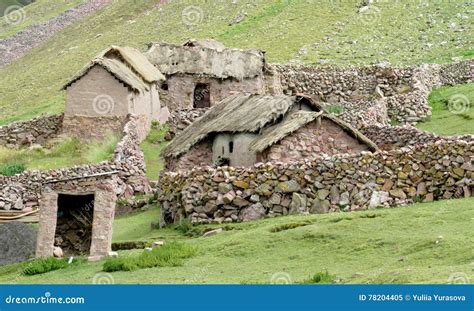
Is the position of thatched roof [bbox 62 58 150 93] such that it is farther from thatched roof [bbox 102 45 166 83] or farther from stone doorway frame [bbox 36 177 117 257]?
stone doorway frame [bbox 36 177 117 257]

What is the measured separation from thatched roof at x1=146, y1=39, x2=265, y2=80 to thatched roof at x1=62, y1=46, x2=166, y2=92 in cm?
121

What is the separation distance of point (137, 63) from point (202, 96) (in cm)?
481

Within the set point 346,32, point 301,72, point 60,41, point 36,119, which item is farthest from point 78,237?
point 60,41

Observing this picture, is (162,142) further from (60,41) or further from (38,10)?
(38,10)

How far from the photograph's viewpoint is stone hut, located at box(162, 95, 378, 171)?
92.7 feet

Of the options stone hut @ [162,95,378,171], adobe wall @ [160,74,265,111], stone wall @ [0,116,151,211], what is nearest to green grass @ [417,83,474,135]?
stone hut @ [162,95,378,171]

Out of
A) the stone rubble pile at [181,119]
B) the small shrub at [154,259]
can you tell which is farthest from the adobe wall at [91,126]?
the small shrub at [154,259]

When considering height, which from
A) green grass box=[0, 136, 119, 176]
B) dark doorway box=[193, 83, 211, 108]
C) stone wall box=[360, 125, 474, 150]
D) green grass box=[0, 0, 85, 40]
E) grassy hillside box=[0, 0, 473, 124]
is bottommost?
green grass box=[0, 136, 119, 176]

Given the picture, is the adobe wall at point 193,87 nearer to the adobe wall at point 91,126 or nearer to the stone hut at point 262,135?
the adobe wall at point 91,126

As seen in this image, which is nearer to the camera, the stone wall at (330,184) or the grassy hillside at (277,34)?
the stone wall at (330,184)

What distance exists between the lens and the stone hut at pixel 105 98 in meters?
41.6

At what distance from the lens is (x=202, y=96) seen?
48500mm

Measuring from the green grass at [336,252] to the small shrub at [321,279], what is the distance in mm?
25

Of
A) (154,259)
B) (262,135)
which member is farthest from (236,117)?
(154,259)
